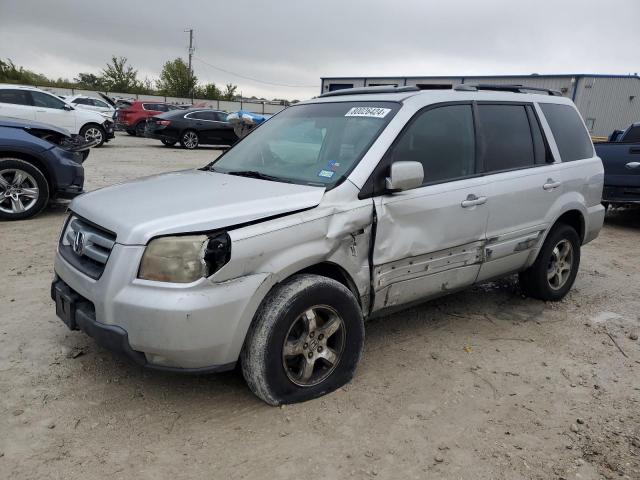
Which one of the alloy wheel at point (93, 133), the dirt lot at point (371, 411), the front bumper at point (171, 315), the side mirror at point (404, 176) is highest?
the side mirror at point (404, 176)

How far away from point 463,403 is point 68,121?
1583 cm

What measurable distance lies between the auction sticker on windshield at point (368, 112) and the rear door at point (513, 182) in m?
0.90

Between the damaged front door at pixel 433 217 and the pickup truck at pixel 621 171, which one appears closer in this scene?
the damaged front door at pixel 433 217

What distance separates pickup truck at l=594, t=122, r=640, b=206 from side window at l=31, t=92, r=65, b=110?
1408 centimetres

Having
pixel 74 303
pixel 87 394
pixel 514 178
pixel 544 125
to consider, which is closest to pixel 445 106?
pixel 514 178

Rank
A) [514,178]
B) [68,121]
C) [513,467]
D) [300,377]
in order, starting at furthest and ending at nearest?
[68,121] < [514,178] < [300,377] < [513,467]

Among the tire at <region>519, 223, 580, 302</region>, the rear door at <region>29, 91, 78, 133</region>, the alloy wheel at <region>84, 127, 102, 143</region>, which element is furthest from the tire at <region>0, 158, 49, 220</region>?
the alloy wheel at <region>84, 127, 102, 143</region>

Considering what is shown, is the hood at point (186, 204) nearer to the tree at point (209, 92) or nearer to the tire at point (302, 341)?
the tire at point (302, 341)

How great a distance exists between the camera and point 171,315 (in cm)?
244

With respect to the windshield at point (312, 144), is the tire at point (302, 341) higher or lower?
lower

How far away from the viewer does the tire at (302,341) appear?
270cm

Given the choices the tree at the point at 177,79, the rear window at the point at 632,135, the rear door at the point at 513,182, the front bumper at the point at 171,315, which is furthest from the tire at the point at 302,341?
the tree at the point at 177,79

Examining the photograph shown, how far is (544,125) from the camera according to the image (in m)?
4.43

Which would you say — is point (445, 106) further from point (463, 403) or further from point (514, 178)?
point (463, 403)
